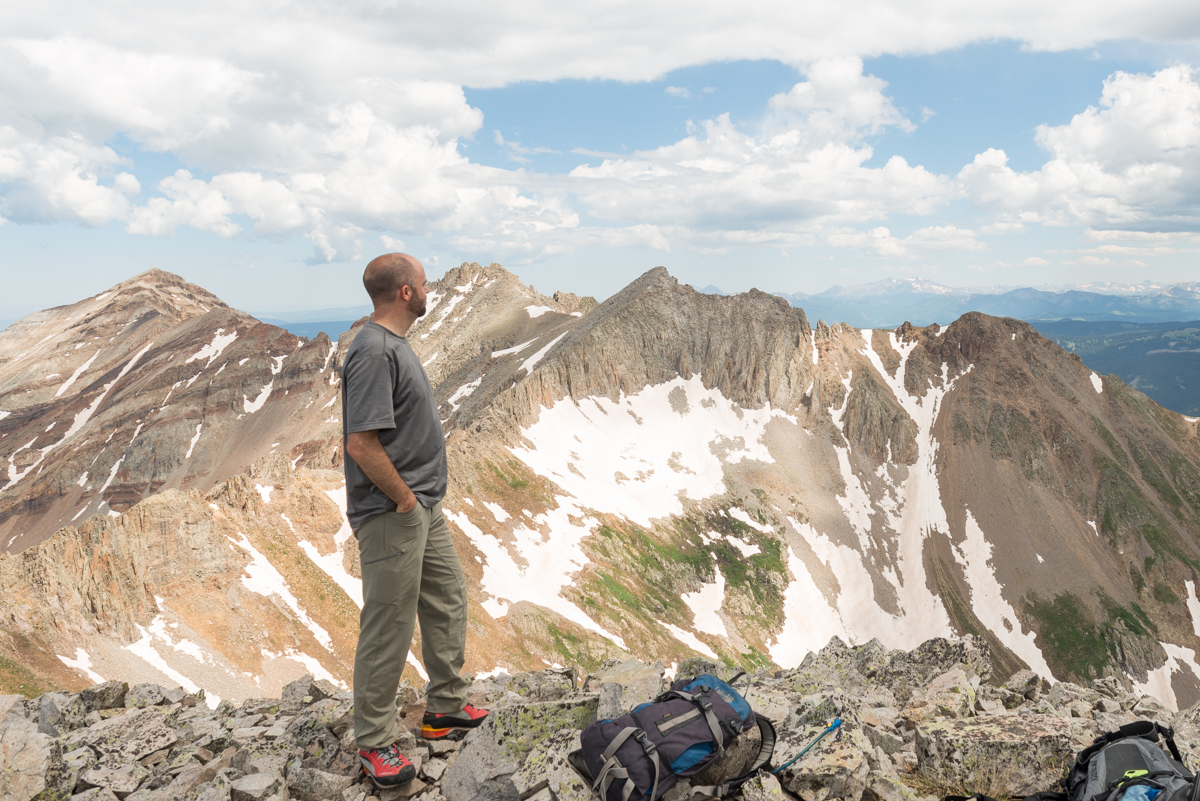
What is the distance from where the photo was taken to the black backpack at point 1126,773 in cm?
492

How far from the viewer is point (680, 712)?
225 inches

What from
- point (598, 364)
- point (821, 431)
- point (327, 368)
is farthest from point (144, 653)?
point (327, 368)

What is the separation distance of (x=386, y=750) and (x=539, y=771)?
1734mm

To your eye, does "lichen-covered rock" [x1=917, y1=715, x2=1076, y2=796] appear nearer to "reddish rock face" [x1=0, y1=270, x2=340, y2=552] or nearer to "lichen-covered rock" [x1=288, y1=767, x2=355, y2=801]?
"lichen-covered rock" [x1=288, y1=767, x2=355, y2=801]

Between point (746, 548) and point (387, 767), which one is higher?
point (387, 767)

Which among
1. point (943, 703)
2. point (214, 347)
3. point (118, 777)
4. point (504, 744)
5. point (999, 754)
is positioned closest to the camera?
point (504, 744)

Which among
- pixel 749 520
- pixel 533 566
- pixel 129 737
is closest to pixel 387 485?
pixel 129 737

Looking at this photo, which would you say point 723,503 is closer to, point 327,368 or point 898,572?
point 898,572

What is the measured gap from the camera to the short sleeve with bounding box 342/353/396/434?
587 centimetres

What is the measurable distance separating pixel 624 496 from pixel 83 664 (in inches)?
2581

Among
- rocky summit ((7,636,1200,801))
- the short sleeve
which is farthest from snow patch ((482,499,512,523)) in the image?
the short sleeve

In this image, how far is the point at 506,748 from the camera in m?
6.54

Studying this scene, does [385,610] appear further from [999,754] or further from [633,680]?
[999,754]

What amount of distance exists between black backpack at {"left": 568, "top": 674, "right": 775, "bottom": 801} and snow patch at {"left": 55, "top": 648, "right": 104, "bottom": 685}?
35.5 meters
